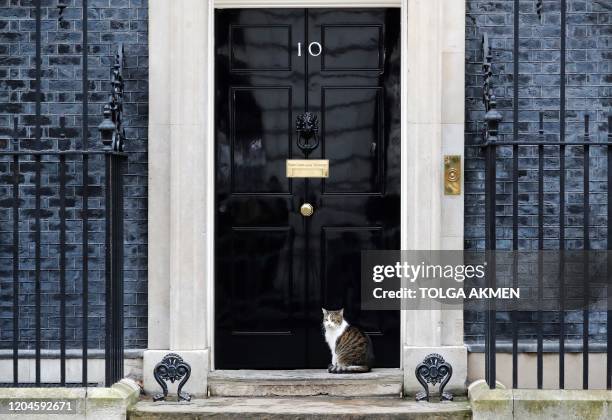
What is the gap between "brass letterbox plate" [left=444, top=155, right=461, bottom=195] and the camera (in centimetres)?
663

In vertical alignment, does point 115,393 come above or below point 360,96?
below

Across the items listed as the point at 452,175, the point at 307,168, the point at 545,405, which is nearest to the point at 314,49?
the point at 307,168

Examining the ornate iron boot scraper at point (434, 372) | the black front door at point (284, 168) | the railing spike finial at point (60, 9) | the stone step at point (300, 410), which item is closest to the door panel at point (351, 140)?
the black front door at point (284, 168)

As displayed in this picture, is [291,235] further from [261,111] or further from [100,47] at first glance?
[100,47]

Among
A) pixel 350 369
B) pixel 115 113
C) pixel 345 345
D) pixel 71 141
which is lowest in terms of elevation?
pixel 350 369

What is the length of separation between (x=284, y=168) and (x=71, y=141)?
142 cm

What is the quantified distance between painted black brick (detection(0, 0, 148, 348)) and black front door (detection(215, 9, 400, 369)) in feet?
1.74

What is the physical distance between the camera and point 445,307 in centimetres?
666

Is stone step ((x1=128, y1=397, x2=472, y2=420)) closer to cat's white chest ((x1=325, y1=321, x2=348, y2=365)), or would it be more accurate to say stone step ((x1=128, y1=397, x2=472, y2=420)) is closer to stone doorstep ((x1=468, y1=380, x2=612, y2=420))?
stone doorstep ((x1=468, y1=380, x2=612, y2=420))

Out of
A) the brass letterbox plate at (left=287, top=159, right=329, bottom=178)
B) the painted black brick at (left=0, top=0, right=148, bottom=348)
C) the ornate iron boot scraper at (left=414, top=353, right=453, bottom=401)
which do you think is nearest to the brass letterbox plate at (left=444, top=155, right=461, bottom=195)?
the brass letterbox plate at (left=287, top=159, right=329, bottom=178)

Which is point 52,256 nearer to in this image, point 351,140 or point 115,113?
point 115,113

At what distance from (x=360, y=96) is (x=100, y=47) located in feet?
5.79

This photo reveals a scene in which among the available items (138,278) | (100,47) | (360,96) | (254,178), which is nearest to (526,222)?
(360,96)

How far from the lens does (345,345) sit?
22.3ft
